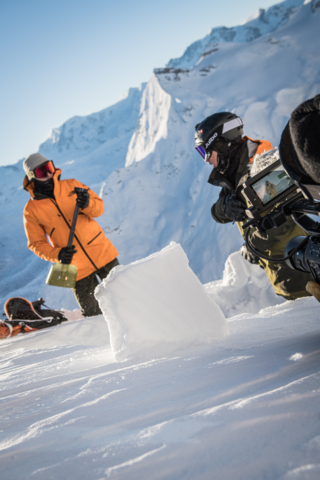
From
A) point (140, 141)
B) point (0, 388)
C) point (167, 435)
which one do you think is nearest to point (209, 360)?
point (167, 435)

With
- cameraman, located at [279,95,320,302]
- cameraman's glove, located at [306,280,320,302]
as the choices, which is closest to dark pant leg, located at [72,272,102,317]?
cameraman's glove, located at [306,280,320,302]

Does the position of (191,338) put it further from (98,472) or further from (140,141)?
(140,141)

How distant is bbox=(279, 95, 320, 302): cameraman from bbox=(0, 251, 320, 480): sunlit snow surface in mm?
572

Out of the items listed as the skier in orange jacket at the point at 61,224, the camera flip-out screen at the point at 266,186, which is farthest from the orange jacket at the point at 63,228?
the camera flip-out screen at the point at 266,186

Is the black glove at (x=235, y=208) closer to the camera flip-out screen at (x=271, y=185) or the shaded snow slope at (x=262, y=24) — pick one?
the camera flip-out screen at (x=271, y=185)

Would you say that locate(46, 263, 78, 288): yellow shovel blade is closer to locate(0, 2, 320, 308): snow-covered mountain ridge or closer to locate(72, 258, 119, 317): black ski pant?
locate(72, 258, 119, 317): black ski pant

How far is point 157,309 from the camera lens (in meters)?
1.54

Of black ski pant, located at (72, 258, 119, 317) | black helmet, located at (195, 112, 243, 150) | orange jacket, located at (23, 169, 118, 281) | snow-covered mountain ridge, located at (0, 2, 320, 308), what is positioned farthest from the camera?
snow-covered mountain ridge, located at (0, 2, 320, 308)

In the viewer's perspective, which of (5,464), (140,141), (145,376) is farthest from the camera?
(140,141)

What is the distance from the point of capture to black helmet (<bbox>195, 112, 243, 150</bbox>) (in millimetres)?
2203

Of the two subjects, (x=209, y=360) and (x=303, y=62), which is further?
(x=303, y=62)

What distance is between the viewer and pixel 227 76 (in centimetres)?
2047

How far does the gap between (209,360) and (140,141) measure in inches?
1107

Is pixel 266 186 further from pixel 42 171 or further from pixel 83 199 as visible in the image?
pixel 42 171
